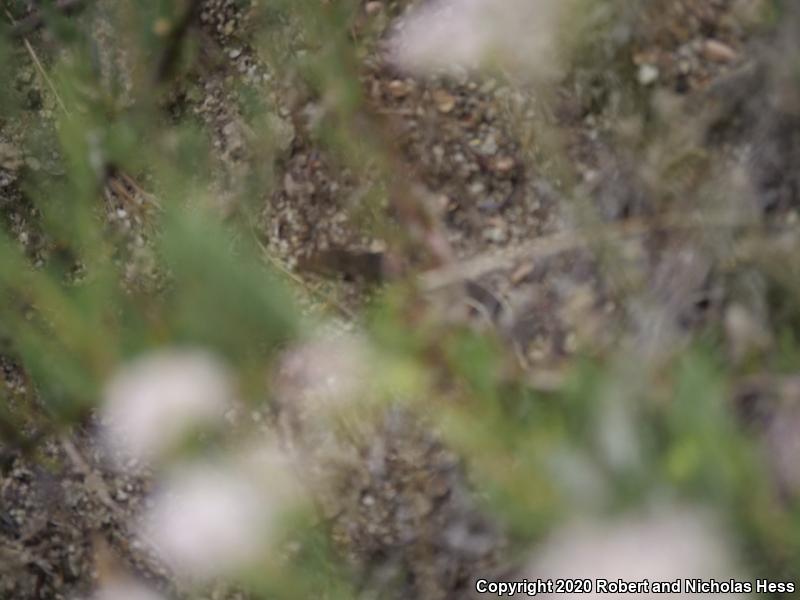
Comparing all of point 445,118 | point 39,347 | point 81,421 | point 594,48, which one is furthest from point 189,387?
point 594,48

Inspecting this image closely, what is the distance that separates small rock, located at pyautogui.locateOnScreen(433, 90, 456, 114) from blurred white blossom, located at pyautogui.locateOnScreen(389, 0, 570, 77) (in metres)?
0.02

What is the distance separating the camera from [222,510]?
0.87 metres

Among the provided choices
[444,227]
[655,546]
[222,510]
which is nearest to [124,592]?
[222,510]

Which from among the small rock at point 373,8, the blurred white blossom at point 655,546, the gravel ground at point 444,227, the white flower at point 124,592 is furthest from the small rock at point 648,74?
the white flower at point 124,592

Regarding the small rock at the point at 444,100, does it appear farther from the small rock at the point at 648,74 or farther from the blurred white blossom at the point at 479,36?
the small rock at the point at 648,74

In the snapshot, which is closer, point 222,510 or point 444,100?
point 222,510

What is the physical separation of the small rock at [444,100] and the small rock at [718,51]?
24cm

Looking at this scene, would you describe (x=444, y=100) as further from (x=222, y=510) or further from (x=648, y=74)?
(x=222, y=510)

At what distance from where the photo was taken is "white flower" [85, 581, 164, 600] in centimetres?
101

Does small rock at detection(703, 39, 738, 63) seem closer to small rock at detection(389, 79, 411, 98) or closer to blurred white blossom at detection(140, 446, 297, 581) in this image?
small rock at detection(389, 79, 411, 98)

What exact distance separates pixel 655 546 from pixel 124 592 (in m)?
0.61

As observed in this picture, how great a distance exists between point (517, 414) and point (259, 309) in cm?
19

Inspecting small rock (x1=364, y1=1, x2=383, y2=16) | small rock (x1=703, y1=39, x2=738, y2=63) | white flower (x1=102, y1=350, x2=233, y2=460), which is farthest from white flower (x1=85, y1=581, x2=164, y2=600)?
small rock (x1=703, y1=39, x2=738, y2=63)

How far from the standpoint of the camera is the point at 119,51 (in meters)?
1.11
